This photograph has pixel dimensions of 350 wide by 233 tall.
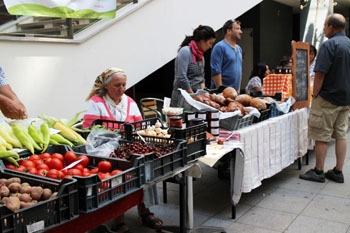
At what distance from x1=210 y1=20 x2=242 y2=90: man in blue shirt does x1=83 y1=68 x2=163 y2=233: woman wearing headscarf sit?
6.76ft

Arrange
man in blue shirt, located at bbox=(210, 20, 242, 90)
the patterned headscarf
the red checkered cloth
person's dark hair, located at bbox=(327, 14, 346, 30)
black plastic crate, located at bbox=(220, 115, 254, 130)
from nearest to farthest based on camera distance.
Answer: the patterned headscarf
black plastic crate, located at bbox=(220, 115, 254, 130)
person's dark hair, located at bbox=(327, 14, 346, 30)
the red checkered cloth
man in blue shirt, located at bbox=(210, 20, 242, 90)

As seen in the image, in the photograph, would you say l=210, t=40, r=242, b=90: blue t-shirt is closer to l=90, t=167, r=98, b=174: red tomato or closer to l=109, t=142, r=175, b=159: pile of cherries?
l=109, t=142, r=175, b=159: pile of cherries

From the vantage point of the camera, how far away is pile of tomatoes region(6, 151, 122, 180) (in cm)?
192

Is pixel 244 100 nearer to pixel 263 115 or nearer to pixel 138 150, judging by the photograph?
pixel 263 115

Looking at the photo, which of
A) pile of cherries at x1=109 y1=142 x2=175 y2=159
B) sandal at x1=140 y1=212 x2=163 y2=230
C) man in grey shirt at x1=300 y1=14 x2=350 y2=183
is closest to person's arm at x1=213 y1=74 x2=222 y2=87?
man in grey shirt at x1=300 y1=14 x2=350 y2=183

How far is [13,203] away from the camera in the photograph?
1458 mm

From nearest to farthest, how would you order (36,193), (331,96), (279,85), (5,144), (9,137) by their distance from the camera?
1. (36,193)
2. (5,144)
3. (9,137)
4. (331,96)
5. (279,85)

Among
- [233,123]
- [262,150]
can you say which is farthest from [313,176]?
[233,123]

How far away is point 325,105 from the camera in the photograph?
471cm

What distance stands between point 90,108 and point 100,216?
1723 mm

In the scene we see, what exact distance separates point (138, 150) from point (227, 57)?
3450mm

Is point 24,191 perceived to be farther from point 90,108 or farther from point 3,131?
point 90,108

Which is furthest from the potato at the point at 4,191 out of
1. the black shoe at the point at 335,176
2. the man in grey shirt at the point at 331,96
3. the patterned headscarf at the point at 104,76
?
the black shoe at the point at 335,176

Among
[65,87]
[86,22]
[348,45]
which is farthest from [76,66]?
[348,45]
